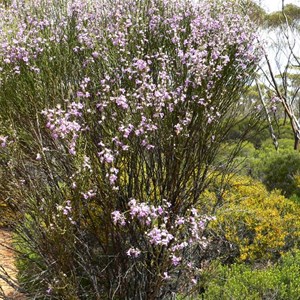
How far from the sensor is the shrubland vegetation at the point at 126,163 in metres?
3.17

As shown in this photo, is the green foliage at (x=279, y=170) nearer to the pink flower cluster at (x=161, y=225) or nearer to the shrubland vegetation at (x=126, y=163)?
the shrubland vegetation at (x=126, y=163)

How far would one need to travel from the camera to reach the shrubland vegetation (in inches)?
125

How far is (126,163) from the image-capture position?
3.48 meters

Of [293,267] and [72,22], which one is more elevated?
[72,22]

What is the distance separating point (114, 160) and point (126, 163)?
0.23 metres

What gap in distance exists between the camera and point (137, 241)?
3.48m

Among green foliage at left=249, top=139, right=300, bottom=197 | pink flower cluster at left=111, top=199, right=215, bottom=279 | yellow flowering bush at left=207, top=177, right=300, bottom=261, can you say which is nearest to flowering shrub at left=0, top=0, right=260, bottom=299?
pink flower cluster at left=111, top=199, right=215, bottom=279

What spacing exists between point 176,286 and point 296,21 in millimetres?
17557

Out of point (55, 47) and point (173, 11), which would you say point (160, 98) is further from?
point (173, 11)

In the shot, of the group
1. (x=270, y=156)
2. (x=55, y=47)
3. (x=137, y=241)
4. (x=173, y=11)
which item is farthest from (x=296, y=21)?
(x=137, y=241)

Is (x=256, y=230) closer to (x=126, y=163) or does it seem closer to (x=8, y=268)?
(x=126, y=163)

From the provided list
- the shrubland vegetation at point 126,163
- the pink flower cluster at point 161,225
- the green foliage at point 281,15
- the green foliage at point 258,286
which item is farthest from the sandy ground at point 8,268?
the green foliage at point 281,15

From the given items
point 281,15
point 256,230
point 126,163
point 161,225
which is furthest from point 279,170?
point 281,15

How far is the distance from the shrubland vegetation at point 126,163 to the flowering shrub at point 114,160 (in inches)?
0.7
